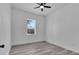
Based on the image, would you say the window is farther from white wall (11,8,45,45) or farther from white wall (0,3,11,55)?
white wall (0,3,11,55)

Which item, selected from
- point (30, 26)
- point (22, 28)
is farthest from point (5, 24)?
point (30, 26)

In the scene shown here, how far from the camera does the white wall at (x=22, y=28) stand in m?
1.04

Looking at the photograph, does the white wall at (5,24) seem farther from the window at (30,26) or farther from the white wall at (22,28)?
the window at (30,26)

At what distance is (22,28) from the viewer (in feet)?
3.43

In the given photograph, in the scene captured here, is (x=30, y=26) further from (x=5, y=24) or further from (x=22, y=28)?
(x=5, y=24)

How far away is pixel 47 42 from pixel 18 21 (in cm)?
57

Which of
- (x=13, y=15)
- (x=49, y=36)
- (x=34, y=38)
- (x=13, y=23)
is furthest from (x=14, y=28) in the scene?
(x=49, y=36)

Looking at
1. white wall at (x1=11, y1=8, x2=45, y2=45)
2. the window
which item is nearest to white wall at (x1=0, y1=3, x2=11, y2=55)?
white wall at (x1=11, y1=8, x2=45, y2=45)

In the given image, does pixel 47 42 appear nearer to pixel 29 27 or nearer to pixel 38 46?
pixel 38 46

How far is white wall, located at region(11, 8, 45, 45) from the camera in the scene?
1037mm

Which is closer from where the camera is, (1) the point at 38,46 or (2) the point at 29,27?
(2) the point at 29,27

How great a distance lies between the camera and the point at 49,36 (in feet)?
4.18

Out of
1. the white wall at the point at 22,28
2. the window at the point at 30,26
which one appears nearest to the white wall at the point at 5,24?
the white wall at the point at 22,28

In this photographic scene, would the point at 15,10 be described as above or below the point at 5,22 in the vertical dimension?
above
